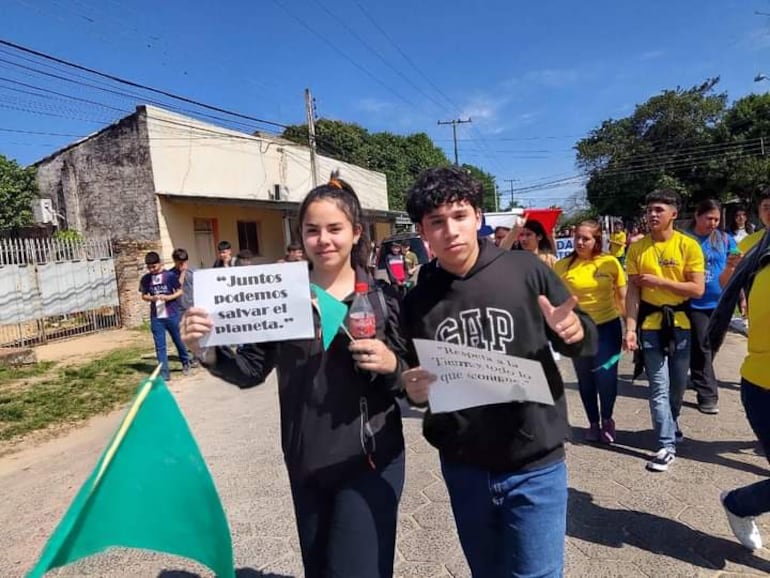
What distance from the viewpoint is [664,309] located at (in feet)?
12.4

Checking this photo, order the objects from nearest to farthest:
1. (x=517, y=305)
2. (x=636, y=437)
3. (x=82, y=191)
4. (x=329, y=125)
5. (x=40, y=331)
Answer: (x=517, y=305), (x=636, y=437), (x=40, y=331), (x=82, y=191), (x=329, y=125)

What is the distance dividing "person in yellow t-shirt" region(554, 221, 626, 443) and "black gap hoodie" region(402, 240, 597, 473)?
2.62m

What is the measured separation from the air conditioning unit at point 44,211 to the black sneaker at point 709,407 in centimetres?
1750

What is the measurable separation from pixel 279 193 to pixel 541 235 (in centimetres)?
1674

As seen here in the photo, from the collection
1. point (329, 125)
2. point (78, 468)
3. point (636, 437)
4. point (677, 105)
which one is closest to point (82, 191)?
point (78, 468)

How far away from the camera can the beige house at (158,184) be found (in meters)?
15.0

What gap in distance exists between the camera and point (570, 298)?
1668 mm

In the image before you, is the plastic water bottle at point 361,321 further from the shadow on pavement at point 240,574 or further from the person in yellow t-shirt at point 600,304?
the person in yellow t-shirt at point 600,304

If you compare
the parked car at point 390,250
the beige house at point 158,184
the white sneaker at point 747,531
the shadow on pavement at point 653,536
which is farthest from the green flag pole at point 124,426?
the beige house at point 158,184

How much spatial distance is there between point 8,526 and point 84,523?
10.6 feet

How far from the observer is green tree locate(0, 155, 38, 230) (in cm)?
1823

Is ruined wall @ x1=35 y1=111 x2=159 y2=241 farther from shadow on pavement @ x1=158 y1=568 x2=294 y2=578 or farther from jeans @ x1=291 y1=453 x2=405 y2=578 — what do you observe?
jeans @ x1=291 y1=453 x2=405 y2=578

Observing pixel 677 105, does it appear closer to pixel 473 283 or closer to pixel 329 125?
pixel 329 125

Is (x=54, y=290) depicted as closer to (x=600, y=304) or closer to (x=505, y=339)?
(x=600, y=304)
